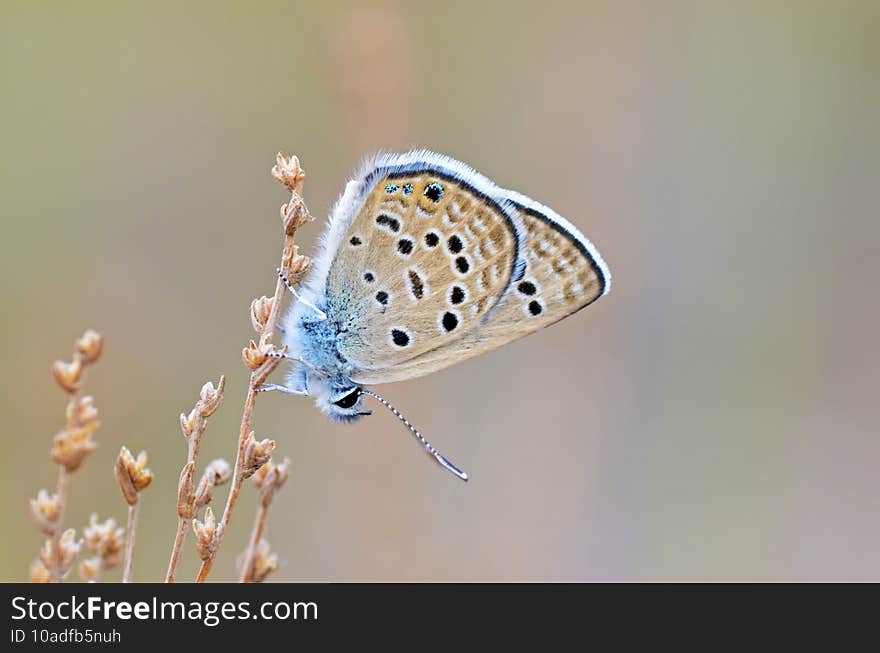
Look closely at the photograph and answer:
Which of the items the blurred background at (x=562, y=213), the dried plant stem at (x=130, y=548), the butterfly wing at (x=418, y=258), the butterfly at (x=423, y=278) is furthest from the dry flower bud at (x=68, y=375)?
the blurred background at (x=562, y=213)

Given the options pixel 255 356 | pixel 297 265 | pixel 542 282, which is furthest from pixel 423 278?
pixel 255 356

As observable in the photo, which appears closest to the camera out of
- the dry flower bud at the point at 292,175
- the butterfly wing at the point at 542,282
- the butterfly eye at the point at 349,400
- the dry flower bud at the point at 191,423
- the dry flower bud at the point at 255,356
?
the dry flower bud at the point at 191,423

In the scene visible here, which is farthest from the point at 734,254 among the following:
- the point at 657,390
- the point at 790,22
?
the point at 790,22

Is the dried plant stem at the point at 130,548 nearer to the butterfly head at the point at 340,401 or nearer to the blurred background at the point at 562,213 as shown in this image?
the butterfly head at the point at 340,401

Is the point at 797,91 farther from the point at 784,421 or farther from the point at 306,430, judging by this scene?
the point at 306,430

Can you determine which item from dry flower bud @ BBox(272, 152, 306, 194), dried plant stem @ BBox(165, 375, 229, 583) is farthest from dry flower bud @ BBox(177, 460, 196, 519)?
dry flower bud @ BBox(272, 152, 306, 194)
